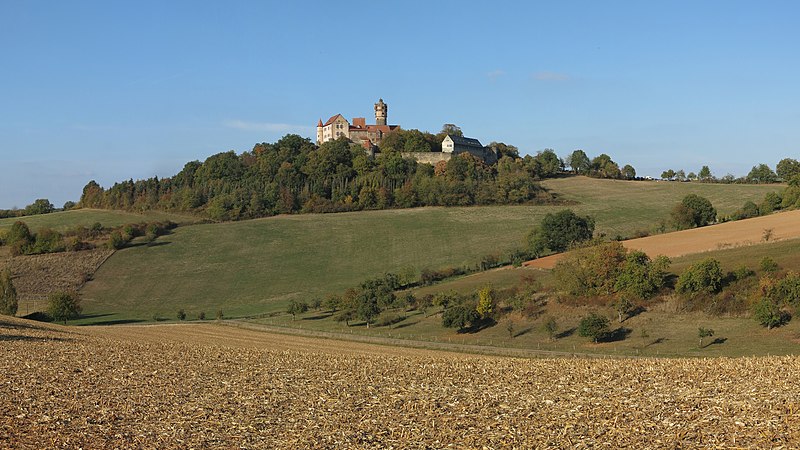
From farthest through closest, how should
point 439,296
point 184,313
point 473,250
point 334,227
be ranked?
point 334,227
point 473,250
point 184,313
point 439,296

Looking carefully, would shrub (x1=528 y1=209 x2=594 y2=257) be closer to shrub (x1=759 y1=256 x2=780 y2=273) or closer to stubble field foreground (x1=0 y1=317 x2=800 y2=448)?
shrub (x1=759 y1=256 x2=780 y2=273)

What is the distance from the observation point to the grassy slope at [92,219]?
125 metres

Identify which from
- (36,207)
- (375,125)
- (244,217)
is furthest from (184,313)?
(375,125)

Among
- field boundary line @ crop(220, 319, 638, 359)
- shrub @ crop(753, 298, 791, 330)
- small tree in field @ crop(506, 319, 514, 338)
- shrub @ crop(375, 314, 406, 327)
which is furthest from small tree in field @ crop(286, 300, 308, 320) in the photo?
shrub @ crop(753, 298, 791, 330)

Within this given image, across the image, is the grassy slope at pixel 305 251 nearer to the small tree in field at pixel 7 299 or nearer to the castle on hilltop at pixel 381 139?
the small tree in field at pixel 7 299

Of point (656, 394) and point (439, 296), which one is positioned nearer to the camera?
point (656, 394)

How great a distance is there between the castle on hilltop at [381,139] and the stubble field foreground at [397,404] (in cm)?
12797

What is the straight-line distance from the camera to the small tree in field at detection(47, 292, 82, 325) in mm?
76312

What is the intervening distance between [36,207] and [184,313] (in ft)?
303

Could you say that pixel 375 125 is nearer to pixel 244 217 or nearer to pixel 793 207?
pixel 244 217

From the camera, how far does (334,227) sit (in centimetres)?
12006

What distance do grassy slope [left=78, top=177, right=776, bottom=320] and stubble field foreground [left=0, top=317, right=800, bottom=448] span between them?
181 ft

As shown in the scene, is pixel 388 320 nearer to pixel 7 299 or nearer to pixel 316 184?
pixel 7 299

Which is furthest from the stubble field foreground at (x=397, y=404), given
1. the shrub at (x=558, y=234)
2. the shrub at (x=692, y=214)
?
the shrub at (x=692, y=214)
